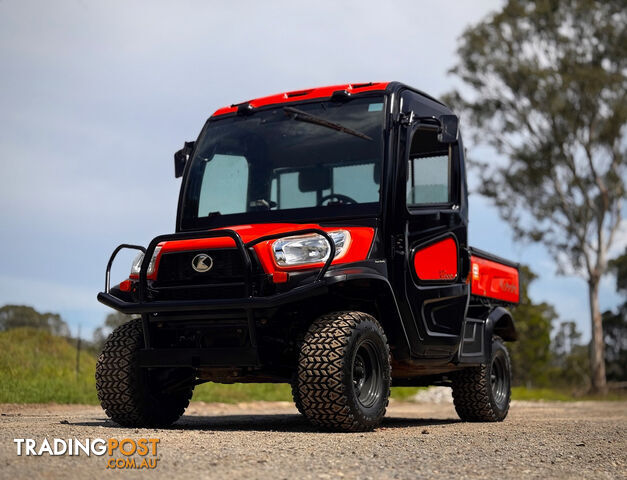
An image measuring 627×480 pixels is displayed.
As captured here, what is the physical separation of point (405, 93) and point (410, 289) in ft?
6.19

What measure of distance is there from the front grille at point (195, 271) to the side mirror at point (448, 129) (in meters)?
2.27

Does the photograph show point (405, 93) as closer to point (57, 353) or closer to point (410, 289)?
point (410, 289)

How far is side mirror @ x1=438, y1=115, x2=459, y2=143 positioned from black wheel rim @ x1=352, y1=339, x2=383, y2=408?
2.03 metres

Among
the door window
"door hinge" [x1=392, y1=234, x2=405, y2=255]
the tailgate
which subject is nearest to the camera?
"door hinge" [x1=392, y1=234, x2=405, y2=255]

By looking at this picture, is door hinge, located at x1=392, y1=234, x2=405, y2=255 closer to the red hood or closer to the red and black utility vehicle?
the red and black utility vehicle

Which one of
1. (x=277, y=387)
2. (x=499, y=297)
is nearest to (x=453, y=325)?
(x=499, y=297)

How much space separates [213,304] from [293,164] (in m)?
1.82

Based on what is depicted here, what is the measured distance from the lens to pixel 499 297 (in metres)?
10.8

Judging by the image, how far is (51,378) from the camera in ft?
47.6

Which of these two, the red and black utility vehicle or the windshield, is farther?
the windshield

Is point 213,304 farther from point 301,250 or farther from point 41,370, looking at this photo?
point 41,370

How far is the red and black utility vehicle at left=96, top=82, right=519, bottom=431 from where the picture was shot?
7180mm

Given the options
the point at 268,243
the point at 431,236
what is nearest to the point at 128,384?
the point at 268,243

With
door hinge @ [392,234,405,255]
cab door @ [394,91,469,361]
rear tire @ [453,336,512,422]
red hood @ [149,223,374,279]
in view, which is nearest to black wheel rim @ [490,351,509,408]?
rear tire @ [453,336,512,422]
